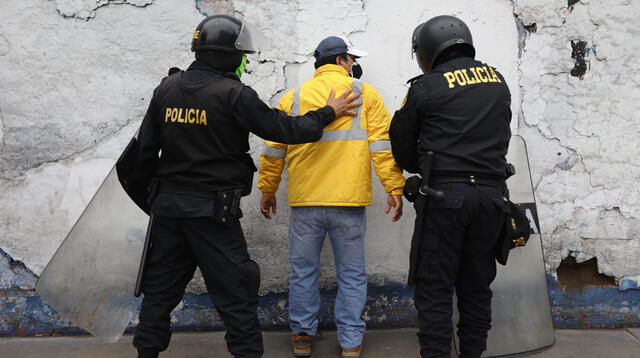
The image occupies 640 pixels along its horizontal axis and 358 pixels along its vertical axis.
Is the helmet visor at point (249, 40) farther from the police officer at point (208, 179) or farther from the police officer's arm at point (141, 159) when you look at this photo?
the police officer's arm at point (141, 159)

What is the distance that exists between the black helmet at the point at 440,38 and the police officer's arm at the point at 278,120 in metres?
0.50

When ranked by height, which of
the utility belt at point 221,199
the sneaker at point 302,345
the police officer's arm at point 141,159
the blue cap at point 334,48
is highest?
the blue cap at point 334,48

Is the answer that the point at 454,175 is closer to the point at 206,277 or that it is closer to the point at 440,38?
the point at 440,38

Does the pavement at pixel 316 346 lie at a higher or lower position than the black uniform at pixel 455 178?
lower

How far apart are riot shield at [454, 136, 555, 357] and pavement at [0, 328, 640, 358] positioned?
0.32 ft

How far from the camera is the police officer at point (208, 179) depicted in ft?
9.19

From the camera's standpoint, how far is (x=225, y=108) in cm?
279

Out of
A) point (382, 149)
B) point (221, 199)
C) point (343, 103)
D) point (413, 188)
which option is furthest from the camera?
point (382, 149)

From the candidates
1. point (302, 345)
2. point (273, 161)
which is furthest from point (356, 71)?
point (302, 345)

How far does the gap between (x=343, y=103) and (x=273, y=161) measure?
0.53 m

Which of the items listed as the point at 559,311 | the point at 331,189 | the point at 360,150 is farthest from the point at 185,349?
the point at 559,311

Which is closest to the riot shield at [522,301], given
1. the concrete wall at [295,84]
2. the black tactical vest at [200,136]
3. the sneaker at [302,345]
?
the concrete wall at [295,84]

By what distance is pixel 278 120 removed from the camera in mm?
2871

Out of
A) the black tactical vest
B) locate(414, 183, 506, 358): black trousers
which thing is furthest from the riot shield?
the black tactical vest
